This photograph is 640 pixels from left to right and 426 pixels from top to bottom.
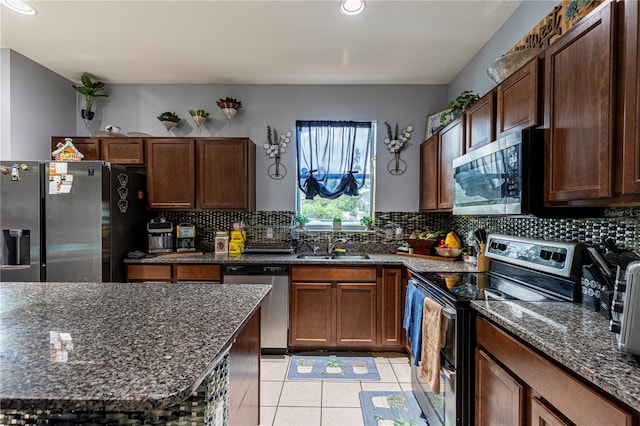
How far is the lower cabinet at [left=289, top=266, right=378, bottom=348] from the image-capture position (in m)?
2.96

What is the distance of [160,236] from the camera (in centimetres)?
334

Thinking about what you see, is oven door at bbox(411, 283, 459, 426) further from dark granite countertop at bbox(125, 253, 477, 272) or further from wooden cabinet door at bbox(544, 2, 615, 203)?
dark granite countertop at bbox(125, 253, 477, 272)

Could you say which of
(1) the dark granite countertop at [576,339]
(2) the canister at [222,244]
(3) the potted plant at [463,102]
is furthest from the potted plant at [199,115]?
(1) the dark granite countertop at [576,339]

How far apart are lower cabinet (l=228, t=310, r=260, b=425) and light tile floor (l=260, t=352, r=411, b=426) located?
39cm

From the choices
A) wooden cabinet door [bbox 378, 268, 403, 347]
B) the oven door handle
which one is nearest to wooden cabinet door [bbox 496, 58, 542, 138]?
the oven door handle

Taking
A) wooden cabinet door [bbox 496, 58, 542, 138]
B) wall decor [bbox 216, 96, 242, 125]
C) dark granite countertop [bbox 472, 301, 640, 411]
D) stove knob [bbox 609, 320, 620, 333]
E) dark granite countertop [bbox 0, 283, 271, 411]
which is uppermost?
wall decor [bbox 216, 96, 242, 125]

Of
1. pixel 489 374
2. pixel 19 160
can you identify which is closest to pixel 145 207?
pixel 19 160

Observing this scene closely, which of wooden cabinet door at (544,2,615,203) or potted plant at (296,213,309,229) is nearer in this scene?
wooden cabinet door at (544,2,615,203)

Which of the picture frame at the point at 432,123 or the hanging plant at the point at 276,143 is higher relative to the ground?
the picture frame at the point at 432,123

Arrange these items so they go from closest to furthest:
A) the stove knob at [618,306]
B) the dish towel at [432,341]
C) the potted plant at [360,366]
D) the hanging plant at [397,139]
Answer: the stove knob at [618,306]
the dish towel at [432,341]
the potted plant at [360,366]
the hanging plant at [397,139]

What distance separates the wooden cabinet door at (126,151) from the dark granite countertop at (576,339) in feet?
10.8

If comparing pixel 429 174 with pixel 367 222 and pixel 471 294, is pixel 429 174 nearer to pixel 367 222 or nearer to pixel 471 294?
pixel 367 222

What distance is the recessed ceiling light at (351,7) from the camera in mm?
2176

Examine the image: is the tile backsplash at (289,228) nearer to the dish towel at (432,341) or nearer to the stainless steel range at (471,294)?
the stainless steel range at (471,294)
